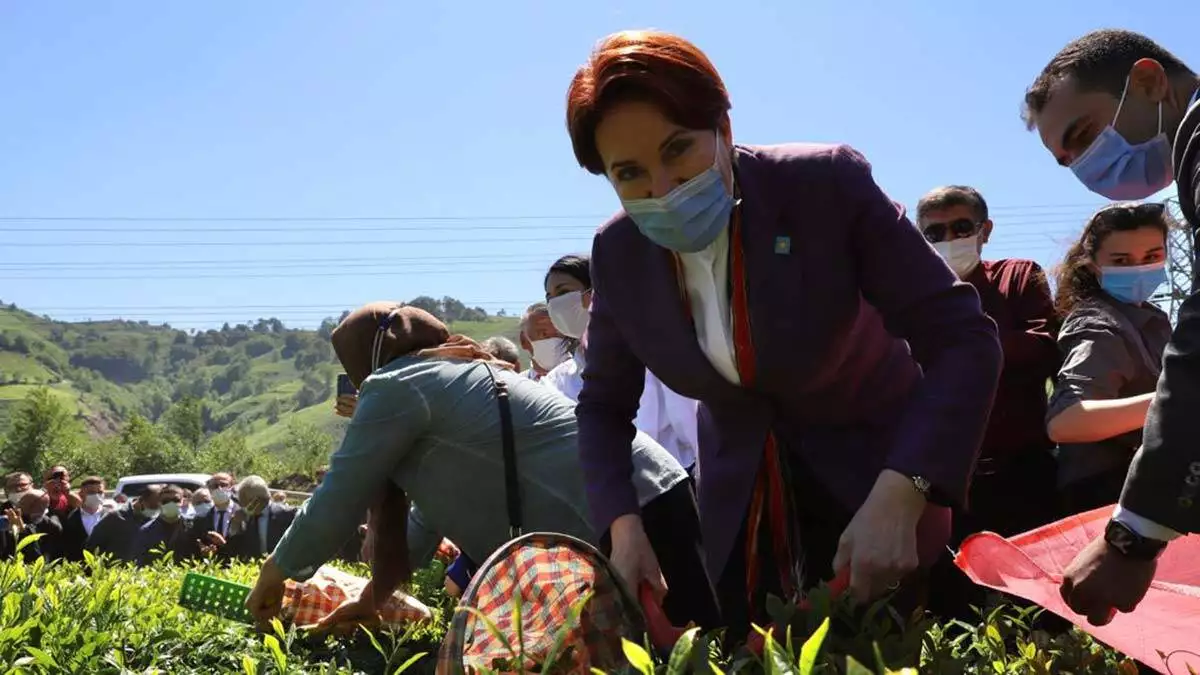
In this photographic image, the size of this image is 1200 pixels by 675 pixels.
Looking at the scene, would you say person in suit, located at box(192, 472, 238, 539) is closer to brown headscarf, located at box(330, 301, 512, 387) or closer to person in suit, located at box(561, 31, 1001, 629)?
brown headscarf, located at box(330, 301, 512, 387)

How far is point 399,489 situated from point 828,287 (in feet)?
6.66

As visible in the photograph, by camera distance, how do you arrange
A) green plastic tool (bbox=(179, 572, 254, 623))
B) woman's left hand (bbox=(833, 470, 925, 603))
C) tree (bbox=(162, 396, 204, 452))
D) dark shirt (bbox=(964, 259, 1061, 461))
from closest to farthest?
woman's left hand (bbox=(833, 470, 925, 603)) → green plastic tool (bbox=(179, 572, 254, 623)) → dark shirt (bbox=(964, 259, 1061, 461)) → tree (bbox=(162, 396, 204, 452))

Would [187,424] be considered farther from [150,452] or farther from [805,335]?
[805,335]

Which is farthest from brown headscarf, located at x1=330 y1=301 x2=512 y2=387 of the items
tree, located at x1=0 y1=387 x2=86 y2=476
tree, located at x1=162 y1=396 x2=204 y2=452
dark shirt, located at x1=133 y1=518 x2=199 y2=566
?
tree, located at x1=162 y1=396 x2=204 y2=452

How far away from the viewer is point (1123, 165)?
2361mm

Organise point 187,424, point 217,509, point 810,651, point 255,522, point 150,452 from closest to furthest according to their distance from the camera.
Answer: point 810,651, point 255,522, point 217,509, point 150,452, point 187,424

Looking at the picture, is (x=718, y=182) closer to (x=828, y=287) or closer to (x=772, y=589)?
(x=828, y=287)

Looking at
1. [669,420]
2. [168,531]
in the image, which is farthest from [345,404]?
[168,531]

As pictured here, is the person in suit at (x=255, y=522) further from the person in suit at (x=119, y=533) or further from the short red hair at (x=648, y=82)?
the short red hair at (x=648, y=82)

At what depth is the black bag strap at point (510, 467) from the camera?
130 inches

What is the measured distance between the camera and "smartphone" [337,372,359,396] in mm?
4230

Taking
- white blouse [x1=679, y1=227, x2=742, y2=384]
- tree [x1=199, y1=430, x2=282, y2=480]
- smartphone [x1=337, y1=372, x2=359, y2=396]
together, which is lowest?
tree [x1=199, y1=430, x2=282, y2=480]

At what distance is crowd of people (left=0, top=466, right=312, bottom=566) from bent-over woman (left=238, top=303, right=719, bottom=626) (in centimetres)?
1007

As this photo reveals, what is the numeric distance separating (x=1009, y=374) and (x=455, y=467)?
2.06 m
